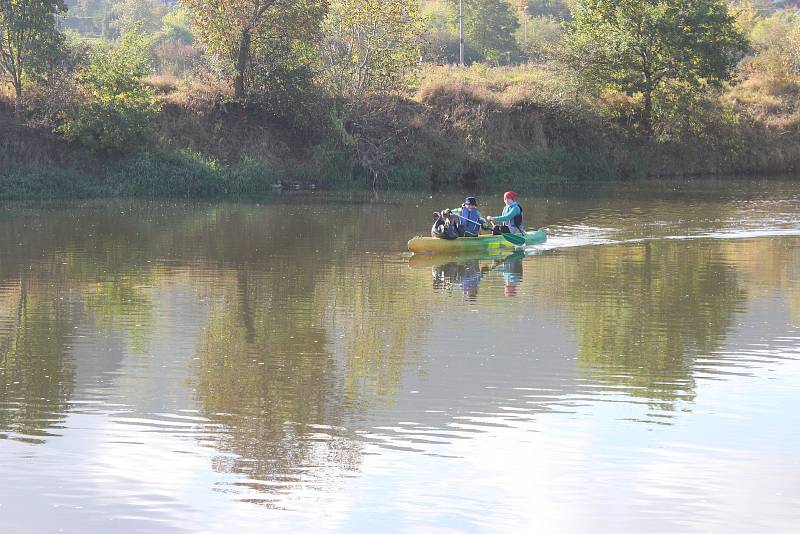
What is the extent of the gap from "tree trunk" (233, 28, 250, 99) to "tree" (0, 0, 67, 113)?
6109 mm

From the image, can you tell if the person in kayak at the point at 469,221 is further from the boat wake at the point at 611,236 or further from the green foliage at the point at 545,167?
the green foliage at the point at 545,167

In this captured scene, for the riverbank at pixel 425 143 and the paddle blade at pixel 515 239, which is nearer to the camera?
the paddle blade at pixel 515 239

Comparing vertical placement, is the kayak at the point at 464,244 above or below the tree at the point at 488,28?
below

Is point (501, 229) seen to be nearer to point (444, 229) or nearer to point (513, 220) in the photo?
point (513, 220)

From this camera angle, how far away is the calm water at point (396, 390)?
33.0 feet

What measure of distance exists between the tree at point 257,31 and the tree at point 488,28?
94.3 ft

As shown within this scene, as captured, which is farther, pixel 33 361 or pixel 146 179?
pixel 146 179

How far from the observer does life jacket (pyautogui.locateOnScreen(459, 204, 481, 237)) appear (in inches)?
1059

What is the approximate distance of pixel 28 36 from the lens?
3922 cm

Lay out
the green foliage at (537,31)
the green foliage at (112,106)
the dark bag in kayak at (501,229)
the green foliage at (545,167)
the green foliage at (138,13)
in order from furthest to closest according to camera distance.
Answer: the green foliage at (138,13) → the green foliage at (537,31) → the green foliage at (545,167) → the green foliage at (112,106) → the dark bag in kayak at (501,229)

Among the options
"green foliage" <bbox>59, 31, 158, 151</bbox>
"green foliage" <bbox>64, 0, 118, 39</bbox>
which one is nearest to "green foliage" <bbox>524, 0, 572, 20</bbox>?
"green foliage" <bbox>64, 0, 118, 39</bbox>

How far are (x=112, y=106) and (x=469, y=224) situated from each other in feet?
55.5

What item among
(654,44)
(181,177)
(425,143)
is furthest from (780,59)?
(181,177)

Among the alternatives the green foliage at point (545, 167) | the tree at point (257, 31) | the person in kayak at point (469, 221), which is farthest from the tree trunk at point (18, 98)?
the person in kayak at point (469, 221)
